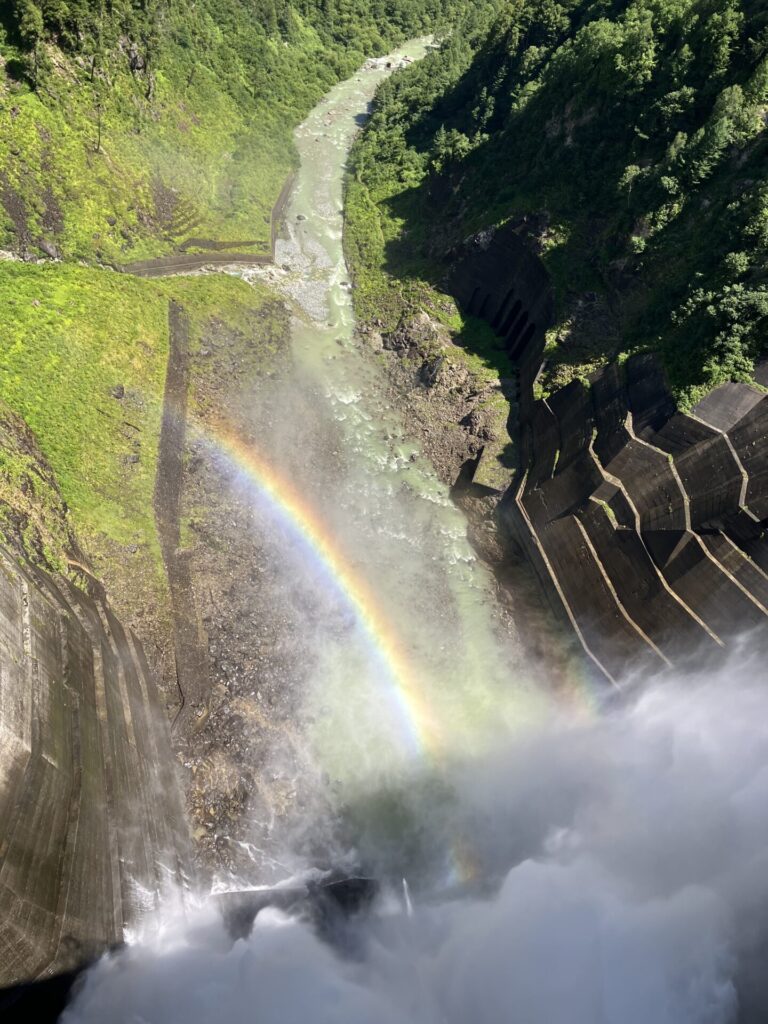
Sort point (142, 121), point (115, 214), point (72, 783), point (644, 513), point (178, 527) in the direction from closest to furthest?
point (72, 783) < point (644, 513) < point (178, 527) < point (115, 214) < point (142, 121)

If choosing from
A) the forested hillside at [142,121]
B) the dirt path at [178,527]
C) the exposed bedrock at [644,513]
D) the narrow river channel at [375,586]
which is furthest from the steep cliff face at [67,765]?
the forested hillside at [142,121]

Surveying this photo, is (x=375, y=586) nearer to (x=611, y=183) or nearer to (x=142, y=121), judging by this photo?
(x=611, y=183)

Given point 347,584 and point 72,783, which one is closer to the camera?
point 72,783

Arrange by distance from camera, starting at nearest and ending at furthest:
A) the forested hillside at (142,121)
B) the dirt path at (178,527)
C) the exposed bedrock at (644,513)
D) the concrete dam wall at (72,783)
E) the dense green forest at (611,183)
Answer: the concrete dam wall at (72,783)
the exposed bedrock at (644,513)
the dirt path at (178,527)
the dense green forest at (611,183)
the forested hillside at (142,121)

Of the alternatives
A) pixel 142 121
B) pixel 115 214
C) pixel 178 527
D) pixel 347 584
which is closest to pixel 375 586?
pixel 347 584

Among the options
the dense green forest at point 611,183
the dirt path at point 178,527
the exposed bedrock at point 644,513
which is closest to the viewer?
the exposed bedrock at point 644,513

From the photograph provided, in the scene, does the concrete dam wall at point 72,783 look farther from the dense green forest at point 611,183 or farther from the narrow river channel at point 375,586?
the dense green forest at point 611,183

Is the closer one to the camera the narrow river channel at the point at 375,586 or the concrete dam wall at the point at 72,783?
the concrete dam wall at the point at 72,783

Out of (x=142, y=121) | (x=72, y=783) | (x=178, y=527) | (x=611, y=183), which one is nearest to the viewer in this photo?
(x=72, y=783)
